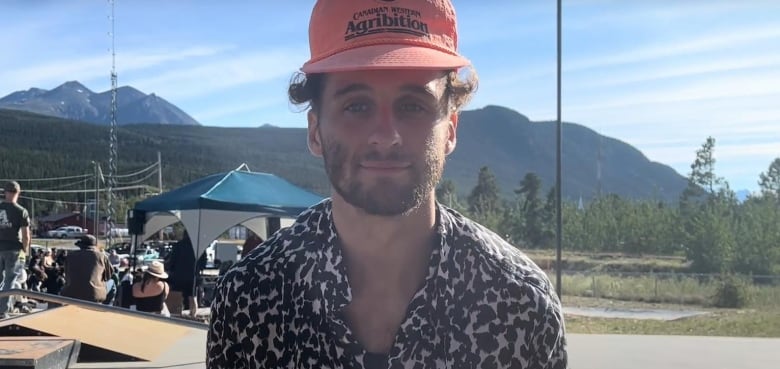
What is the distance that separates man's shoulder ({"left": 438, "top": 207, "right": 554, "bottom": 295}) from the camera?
Result: 171cm

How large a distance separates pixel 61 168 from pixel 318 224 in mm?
114433

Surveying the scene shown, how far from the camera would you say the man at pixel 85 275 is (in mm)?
9055

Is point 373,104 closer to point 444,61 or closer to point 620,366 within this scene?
point 444,61

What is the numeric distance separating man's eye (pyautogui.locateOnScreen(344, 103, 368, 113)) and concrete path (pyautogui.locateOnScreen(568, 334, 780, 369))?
219 inches

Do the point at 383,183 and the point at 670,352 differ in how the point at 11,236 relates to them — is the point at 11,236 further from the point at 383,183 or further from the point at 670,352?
the point at 383,183

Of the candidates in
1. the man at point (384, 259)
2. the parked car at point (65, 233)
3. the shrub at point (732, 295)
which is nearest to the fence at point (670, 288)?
the shrub at point (732, 295)

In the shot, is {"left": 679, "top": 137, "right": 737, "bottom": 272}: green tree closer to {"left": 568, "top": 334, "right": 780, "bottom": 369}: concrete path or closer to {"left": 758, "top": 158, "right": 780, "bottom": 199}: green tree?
{"left": 758, "top": 158, "right": 780, "bottom": 199}: green tree

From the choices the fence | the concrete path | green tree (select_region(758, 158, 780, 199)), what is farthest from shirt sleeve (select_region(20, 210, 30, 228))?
green tree (select_region(758, 158, 780, 199))

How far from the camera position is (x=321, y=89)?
171cm

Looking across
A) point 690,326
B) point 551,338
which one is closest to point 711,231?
point 690,326

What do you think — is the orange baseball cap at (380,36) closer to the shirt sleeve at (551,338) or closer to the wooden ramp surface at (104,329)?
the shirt sleeve at (551,338)

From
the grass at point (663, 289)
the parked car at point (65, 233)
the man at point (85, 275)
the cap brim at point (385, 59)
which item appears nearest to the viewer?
the cap brim at point (385, 59)

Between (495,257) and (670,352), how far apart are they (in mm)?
6481

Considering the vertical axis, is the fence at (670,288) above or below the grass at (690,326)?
below
